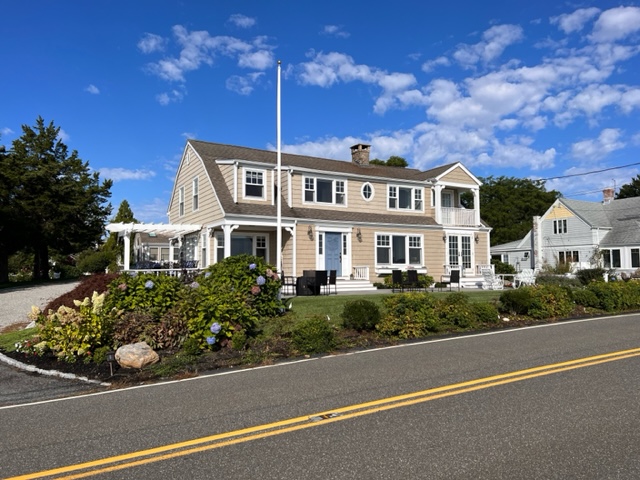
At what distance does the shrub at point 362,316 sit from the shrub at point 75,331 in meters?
4.87

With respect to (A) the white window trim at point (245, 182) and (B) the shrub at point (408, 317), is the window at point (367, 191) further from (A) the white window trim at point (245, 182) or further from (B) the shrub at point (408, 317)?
(B) the shrub at point (408, 317)

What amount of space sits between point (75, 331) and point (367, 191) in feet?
58.0

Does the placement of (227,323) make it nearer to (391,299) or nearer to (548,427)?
(391,299)

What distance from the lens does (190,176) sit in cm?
2461

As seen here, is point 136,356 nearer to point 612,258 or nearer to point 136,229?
point 136,229

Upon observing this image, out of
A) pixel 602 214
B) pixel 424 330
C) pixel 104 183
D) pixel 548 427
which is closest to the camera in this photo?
pixel 548 427

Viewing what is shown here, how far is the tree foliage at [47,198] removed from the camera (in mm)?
31453

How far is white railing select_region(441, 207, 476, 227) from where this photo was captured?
2700 centimetres

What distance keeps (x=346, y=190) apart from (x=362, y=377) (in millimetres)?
17627

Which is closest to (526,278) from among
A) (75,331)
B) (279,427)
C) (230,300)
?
(230,300)

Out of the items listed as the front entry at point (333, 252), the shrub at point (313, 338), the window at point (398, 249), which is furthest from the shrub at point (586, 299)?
the front entry at point (333, 252)

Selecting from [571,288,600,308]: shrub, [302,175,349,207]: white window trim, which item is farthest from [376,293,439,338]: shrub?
[302,175,349,207]: white window trim

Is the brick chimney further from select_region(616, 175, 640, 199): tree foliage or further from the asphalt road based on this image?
select_region(616, 175, 640, 199): tree foliage

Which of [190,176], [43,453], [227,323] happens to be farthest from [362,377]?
[190,176]
